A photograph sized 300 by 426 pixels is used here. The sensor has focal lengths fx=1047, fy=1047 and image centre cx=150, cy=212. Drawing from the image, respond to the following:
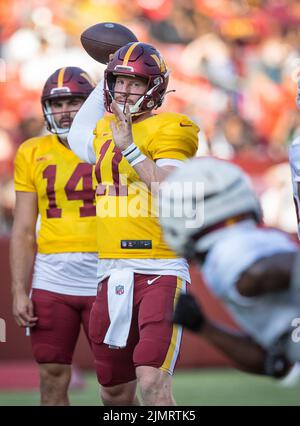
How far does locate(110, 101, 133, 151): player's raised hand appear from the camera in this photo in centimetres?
486

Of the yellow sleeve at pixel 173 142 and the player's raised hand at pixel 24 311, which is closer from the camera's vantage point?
the yellow sleeve at pixel 173 142

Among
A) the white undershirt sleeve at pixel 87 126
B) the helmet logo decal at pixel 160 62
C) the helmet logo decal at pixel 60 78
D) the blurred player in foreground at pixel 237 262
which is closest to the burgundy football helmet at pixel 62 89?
the helmet logo decal at pixel 60 78

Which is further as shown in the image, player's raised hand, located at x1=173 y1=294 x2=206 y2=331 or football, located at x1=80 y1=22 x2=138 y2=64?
football, located at x1=80 y1=22 x2=138 y2=64

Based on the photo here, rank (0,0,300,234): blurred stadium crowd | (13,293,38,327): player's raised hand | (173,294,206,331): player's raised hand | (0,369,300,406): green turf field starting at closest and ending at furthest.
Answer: (173,294,206,331): player's raised hand, (13,293,38,327): player's raised hand, (0,369,300,406): green turf field, (0,0,300,234): blurred stadium crowd

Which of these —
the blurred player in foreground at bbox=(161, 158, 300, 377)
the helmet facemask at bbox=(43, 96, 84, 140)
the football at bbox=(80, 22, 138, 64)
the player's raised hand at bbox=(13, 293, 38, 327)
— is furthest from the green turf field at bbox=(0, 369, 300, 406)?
the blurred player in foreground at bbox=(161, 158, 300, 377)

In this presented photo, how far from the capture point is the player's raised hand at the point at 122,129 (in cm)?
486

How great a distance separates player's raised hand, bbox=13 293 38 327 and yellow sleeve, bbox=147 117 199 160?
4.16 feet

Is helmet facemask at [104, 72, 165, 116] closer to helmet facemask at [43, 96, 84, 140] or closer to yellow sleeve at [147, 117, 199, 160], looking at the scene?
yellow sleeve at [147, 117, 199, 160]

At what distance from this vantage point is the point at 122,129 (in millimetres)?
4883

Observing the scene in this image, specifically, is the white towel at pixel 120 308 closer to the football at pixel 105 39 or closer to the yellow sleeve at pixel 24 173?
the yellow sleeve at pixel 24 173

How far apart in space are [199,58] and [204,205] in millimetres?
10701

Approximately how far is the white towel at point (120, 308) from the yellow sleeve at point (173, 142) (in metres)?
0.60

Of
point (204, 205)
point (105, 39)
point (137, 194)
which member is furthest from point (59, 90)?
point (204, 205)

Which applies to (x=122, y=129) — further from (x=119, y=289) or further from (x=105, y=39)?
(x=105, y=39)
